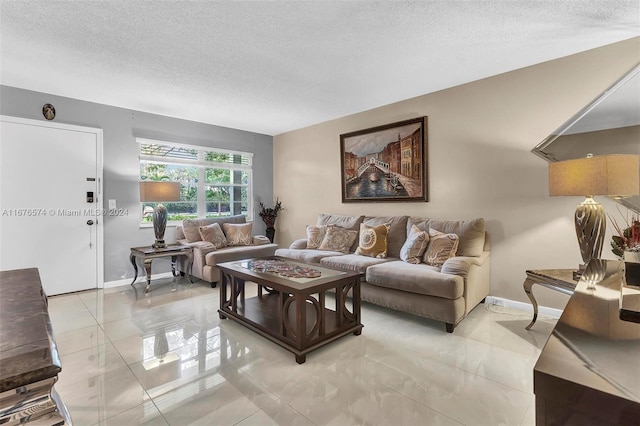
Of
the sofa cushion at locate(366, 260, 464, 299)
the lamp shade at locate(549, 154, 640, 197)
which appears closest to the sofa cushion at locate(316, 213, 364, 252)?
the sofa cushion at locate(366, 260, 464, 299)

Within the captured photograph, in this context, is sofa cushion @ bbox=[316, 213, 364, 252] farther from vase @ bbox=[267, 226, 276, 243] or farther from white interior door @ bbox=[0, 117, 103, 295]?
white interior door @ bbox=[0, 117, 103, 295]

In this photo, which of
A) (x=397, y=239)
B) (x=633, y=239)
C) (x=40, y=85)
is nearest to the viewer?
(x=633, y=239)

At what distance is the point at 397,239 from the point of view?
384 centimetres

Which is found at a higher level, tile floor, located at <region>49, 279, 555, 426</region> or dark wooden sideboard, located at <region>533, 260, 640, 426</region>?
dark wooden sideboard, located at <region>533, 260, 640, 426</region>

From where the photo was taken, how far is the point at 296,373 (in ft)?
6.57

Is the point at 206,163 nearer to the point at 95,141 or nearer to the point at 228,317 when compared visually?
the point at 95,141

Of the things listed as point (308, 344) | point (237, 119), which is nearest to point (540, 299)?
point (308, 344)

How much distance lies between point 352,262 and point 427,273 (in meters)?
0.88

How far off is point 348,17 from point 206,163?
11.9 ft

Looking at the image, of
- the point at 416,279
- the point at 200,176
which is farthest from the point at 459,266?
the point at 200,176

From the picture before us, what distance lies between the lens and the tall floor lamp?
2111 millimetres

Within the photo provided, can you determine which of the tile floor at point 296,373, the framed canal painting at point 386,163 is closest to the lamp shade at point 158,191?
Answer: the tile floor at point 296,373

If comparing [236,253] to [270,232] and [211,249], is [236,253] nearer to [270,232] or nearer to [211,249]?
[211,249]

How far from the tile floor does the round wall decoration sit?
2.39 m
